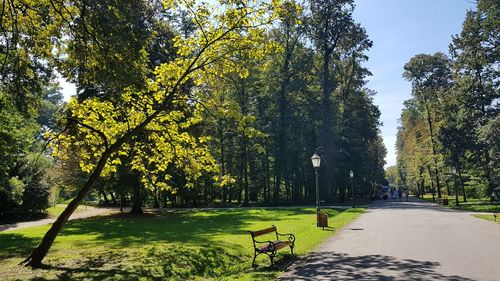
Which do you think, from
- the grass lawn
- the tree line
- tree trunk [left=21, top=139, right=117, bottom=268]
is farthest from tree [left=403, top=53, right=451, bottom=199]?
tree trunk [left=21, top=139, right=117, bottom=268]

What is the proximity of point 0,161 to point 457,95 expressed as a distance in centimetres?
3658

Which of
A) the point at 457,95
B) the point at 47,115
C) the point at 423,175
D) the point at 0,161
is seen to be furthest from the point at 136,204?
the point at 47,115

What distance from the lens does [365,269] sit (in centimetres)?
894

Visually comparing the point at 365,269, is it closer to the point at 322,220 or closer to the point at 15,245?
the point at 322,220

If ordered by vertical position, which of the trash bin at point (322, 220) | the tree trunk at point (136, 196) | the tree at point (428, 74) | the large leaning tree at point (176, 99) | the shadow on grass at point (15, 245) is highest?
the tree at point (428, 74)

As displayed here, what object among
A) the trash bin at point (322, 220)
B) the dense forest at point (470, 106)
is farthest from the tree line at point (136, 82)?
the dense forest at point (470, 106)

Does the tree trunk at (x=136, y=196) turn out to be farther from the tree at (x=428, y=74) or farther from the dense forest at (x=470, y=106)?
the tree at (x=428, y=74)

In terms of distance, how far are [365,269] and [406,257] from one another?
2008 millimetres

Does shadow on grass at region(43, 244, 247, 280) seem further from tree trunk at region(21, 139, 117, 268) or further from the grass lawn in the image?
tree trunk at region(21, 139, 117, 268)

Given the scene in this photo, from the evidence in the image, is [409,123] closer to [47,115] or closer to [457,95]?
[457,95]

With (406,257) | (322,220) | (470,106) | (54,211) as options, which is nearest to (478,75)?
(470,106)

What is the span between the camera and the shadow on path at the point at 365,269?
26.7 feet

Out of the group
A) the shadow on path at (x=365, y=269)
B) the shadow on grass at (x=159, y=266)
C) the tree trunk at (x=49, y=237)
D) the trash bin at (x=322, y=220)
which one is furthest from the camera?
the trash bin at (x=322, y=220)

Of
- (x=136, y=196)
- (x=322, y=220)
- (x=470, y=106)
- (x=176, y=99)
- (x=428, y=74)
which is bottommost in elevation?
(x=322, y=220)
